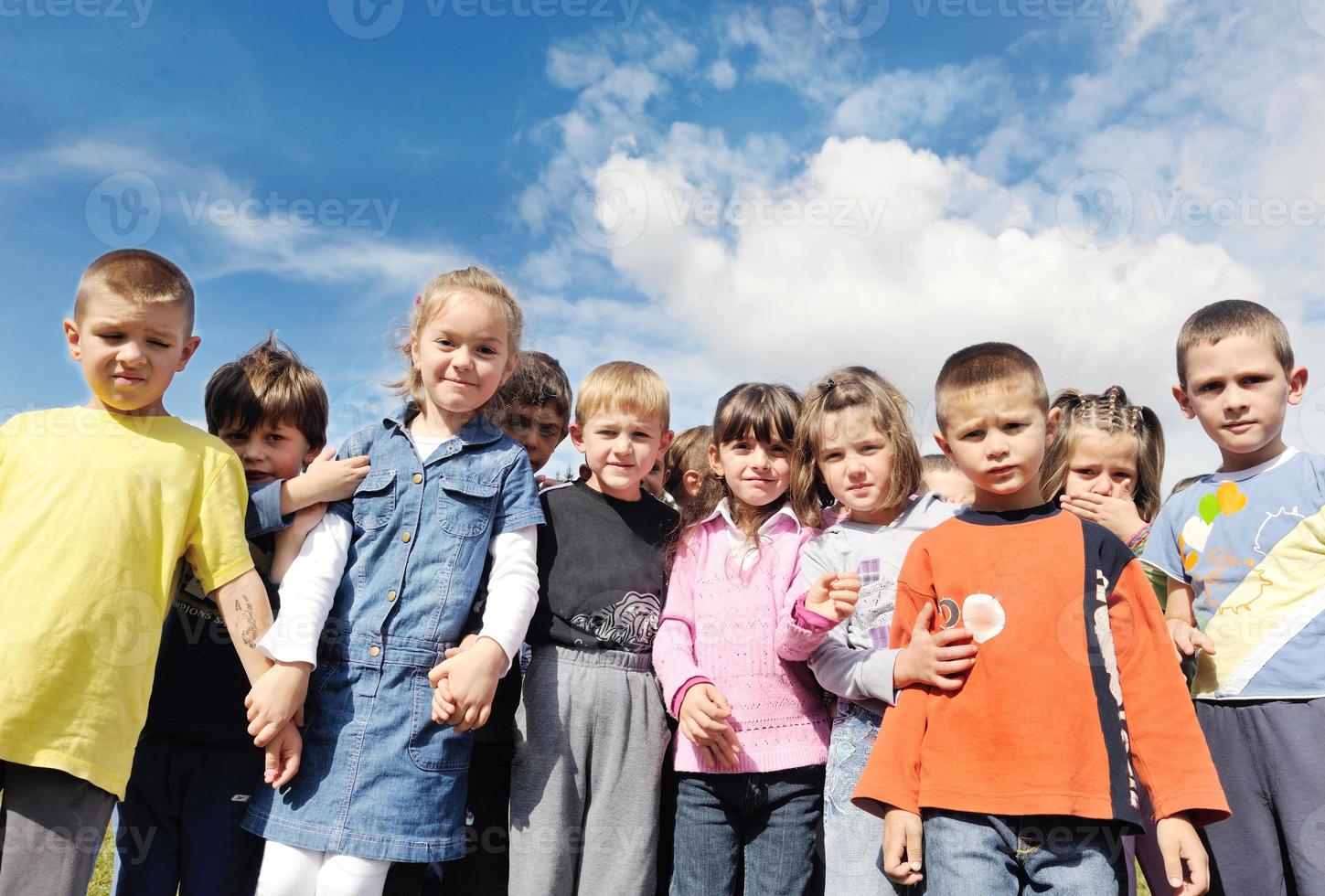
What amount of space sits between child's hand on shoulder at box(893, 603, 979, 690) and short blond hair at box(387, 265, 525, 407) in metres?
1.88

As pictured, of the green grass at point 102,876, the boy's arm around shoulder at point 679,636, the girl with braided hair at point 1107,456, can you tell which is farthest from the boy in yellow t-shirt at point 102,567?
the girl with braided hair at point 1107,456

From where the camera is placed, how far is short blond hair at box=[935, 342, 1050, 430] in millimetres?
2633

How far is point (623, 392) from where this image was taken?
136 inches

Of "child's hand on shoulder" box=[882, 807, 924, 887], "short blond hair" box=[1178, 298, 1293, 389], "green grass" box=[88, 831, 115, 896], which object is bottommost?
"green grass" box=[88, 831, 115, 896]

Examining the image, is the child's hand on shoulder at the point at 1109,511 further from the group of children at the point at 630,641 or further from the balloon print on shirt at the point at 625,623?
the balloon print on shirt at the point at 625,623

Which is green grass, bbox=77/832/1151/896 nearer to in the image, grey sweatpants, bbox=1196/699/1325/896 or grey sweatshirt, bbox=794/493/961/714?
grey sweatpants, bbox=1196/699/1325/896

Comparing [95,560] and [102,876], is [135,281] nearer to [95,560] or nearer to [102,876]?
[95,560]

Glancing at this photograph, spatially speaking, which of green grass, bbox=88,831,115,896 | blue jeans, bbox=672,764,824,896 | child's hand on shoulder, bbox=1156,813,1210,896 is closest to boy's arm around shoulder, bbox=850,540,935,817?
blue jeans, bbox=672,764,824,896

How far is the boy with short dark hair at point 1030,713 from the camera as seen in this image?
230cm

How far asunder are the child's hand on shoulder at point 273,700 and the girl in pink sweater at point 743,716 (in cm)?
123

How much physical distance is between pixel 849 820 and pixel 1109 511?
176cm

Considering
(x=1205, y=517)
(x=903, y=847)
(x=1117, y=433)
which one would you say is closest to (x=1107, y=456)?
(x=1117, y=433)

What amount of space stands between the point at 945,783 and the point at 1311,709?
141cm

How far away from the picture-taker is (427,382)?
3188 millimetres
